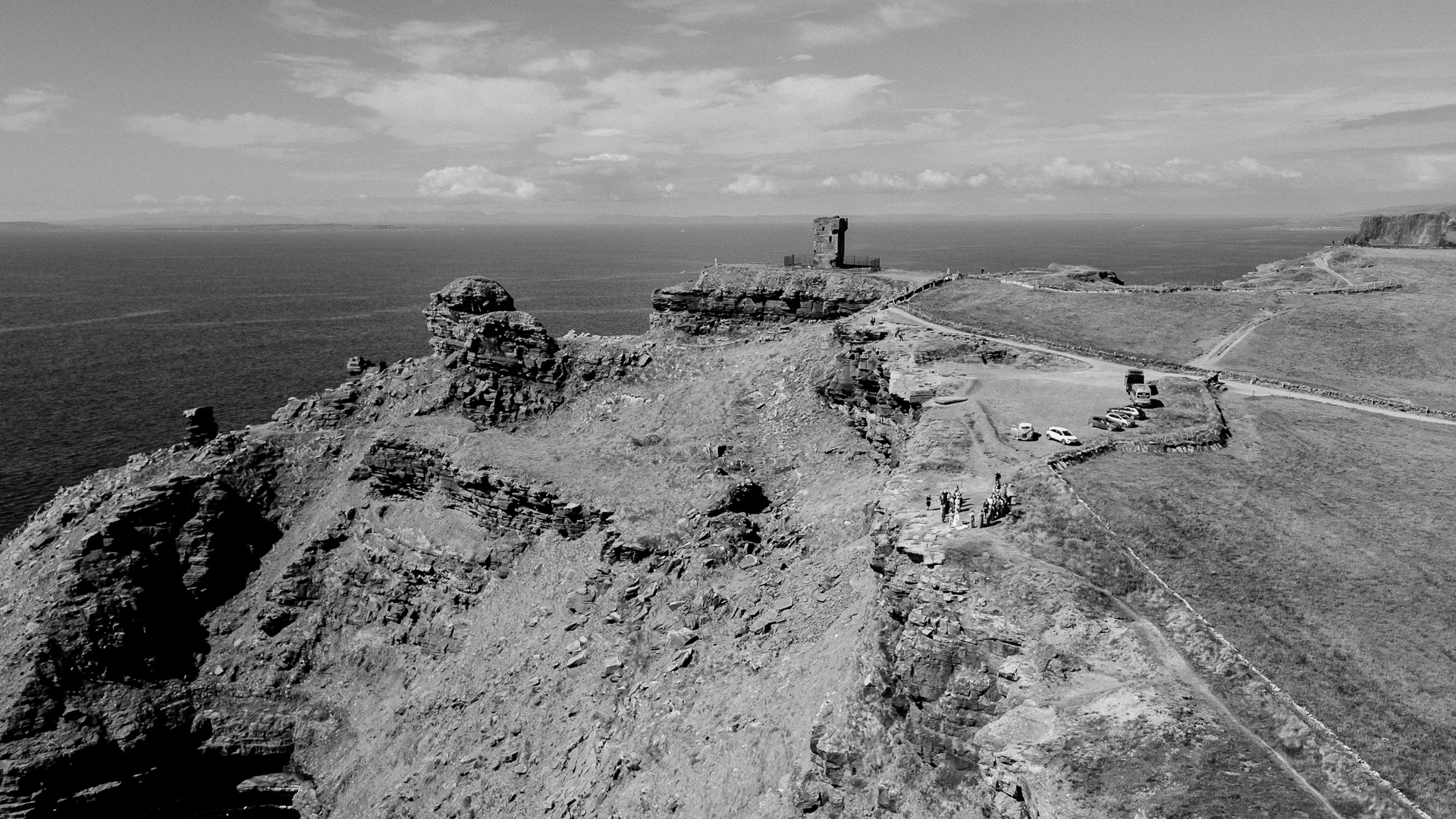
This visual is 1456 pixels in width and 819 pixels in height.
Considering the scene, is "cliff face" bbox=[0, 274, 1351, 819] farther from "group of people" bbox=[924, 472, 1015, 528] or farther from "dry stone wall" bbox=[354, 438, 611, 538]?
"group of people" bbox=[924, 472, 1015, 528]

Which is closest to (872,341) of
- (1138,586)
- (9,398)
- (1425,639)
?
(1138,586)

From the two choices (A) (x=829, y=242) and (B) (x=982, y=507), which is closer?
(B) (x=982, y=507)

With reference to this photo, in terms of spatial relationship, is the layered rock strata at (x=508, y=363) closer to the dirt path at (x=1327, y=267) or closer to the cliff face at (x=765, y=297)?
the cliff face at (x=765, y=297)

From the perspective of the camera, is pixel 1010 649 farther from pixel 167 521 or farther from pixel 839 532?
pixel 167 521

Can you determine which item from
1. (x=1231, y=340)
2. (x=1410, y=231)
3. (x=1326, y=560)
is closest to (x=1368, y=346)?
(x=1231, y=340)

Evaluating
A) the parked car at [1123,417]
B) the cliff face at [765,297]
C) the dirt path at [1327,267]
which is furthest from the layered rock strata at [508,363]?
the dirt path at [1327,267]

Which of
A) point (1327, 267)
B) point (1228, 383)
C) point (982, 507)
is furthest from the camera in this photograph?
point (1327, 267)

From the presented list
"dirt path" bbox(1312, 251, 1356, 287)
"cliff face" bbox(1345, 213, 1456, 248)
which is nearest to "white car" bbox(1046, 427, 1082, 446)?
"dirt path" bbox(1312, 251, 1356, 287)

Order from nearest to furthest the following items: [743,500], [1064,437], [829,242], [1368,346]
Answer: [1064,437], [743,500], [1368,346], [829,242]

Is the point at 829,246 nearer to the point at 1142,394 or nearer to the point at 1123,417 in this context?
the point at 1142,394
